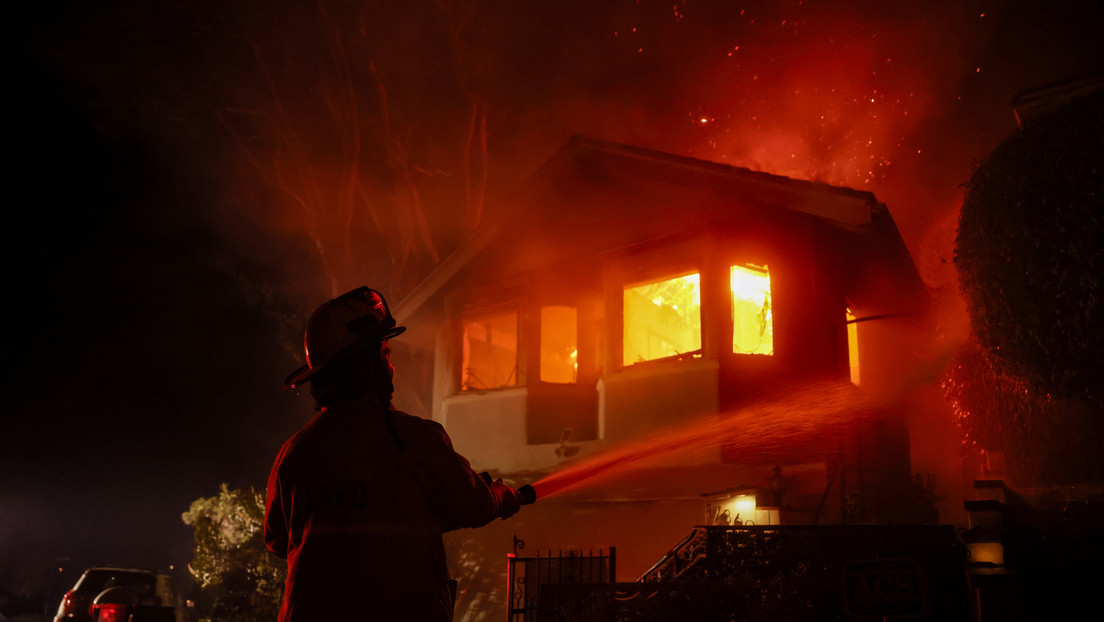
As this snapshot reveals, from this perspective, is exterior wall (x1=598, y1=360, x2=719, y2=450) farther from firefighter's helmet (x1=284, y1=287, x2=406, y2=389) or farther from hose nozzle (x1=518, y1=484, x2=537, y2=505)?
firefighter's helmet (x1=284, y1=287, x2=406, y2=389)

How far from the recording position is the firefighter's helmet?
373 cm

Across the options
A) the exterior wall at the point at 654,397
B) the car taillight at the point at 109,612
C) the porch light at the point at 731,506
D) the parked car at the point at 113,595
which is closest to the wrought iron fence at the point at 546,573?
the porch light at the point at 731,506

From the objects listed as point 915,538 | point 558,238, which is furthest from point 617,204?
point 915,538

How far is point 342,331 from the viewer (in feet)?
12.5

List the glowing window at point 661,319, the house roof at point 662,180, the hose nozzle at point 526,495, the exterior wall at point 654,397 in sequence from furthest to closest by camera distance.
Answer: the glowing window at point 661,319
the exterior wall at point 654,397
the house roof at point 662,180
the hose nozzle at point 526,495

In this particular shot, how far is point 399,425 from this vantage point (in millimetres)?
3562

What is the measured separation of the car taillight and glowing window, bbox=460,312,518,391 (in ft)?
22.7

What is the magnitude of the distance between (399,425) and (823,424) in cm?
919

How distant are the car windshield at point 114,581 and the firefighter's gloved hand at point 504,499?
15453 mm

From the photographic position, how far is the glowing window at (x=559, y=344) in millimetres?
14797

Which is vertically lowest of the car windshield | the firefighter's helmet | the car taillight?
the car taillight

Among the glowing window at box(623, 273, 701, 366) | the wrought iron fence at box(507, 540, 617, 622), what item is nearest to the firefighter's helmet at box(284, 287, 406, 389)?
the wrought iron fence at box(507, 540, 617, 622)

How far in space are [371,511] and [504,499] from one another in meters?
0.66

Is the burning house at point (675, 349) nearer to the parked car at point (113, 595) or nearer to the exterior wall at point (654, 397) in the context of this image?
the exterior wall at point (654, 397)
